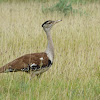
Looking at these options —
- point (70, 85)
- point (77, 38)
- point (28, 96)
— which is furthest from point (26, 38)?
point (28, 96)

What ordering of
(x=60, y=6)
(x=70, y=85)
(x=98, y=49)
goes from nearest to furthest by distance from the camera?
(x=70, y=85) → (x=98, y=49) → (x=60, y=6)

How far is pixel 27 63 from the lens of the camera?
14.1 ft

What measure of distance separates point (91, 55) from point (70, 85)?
5.11 ft

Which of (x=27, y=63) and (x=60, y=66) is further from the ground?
(x=27, y=63)

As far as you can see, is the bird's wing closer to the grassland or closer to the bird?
the bird

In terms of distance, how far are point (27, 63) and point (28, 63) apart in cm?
2

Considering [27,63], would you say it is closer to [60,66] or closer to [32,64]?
[32,64]

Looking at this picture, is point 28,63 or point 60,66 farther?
point 60,66

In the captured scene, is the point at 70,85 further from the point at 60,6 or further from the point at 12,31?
the point at 60,6

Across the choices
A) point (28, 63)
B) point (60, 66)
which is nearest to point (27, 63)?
point (28, 63)

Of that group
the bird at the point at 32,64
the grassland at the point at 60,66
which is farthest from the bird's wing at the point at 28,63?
the grassland at the point at 60,66

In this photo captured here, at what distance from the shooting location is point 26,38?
692 cm

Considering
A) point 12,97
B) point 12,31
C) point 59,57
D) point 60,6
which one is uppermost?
point 60,6

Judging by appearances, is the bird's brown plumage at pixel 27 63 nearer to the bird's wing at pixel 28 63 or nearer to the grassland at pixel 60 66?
the bird's wing at pixel 28 63
